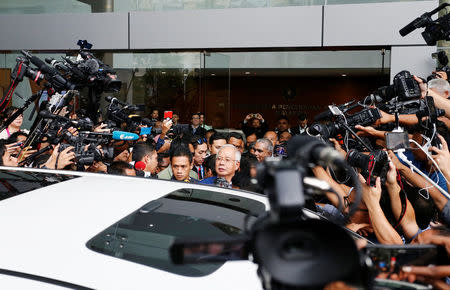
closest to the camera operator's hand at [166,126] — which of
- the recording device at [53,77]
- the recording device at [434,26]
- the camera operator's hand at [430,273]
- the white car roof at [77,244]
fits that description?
the recording device at [53,77]

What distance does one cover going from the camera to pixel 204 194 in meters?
2.24

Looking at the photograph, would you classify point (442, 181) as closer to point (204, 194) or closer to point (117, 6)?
point (204, 194)

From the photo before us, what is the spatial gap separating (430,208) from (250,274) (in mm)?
1910

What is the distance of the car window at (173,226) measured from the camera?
153cm

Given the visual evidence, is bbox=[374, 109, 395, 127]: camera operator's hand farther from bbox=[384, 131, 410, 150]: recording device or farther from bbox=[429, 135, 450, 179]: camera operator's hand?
bbox=[384, 131, 410, 150]: recording device

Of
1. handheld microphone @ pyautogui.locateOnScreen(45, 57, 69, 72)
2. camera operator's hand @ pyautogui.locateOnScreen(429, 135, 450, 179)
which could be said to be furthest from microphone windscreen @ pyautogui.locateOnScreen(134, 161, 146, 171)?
camera operator's hand @ pyautogui.locateOnScreen(429, 135, 450, 179)

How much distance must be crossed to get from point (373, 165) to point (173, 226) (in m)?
1.41

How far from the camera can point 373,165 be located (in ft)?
8.88

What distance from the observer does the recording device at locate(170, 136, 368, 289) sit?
0.78 metres

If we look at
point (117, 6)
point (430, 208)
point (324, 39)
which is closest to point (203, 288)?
point (430, 208)

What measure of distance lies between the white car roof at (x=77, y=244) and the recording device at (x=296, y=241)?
0.62 metres

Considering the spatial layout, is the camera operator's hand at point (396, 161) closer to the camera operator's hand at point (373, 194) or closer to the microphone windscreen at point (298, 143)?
the camera operator's hand at point (373, 194)

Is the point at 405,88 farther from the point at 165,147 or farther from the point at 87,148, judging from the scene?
the point at 165,147

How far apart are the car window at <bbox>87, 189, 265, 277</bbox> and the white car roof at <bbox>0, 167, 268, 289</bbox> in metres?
0.04
